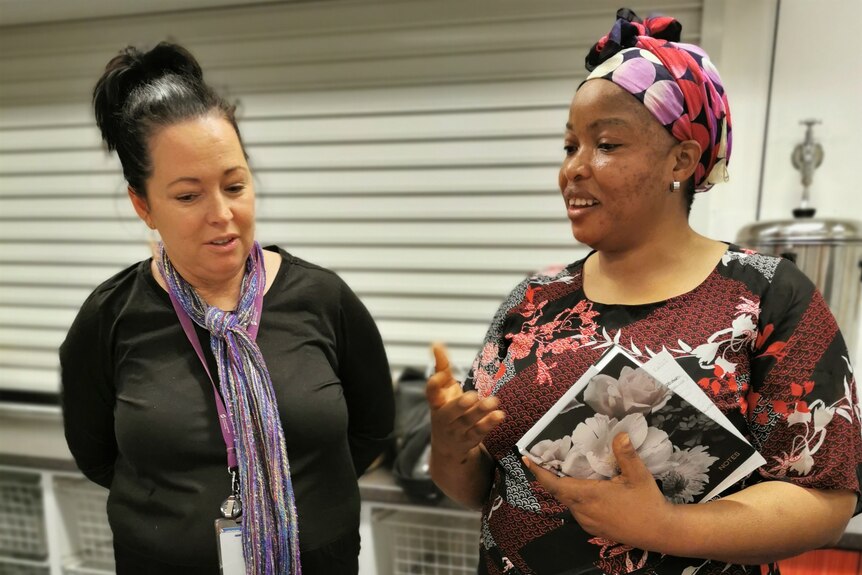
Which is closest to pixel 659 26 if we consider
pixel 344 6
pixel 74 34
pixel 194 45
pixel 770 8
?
pixel 770 8

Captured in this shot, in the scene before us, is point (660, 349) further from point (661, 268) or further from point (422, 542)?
point (422, 542)

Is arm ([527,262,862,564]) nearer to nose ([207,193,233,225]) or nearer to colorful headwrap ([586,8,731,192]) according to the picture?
colorful headwrap ([586,8,731,192])

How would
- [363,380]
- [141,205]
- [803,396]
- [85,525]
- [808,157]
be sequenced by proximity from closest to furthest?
[803,396]
[141,205]
[363,380]
[808,157]
[85,525]

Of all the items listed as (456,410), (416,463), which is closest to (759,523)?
(456,410)

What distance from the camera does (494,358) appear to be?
1.19 meters

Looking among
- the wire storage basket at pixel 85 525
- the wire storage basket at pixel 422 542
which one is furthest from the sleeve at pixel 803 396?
the wire storage basket at pixel 85 525

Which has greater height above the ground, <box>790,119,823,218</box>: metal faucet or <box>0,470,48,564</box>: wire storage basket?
<box>790,119,823,218</box>: metal faucet

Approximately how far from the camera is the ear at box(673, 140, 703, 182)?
101 cm

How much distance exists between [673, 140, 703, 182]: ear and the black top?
820mm

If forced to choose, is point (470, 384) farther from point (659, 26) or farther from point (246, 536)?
point (659, 26)

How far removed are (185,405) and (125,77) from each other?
72cm

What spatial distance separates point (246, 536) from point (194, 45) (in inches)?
94.8

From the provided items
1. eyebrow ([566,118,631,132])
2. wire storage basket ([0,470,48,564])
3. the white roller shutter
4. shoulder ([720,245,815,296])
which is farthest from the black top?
wire storage basket ([0,470,48,564])

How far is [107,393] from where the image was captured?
140cm
